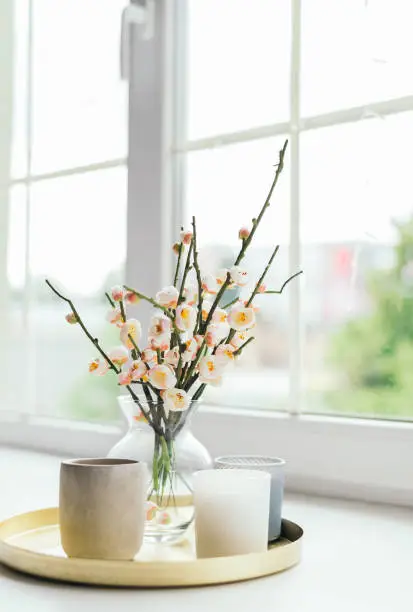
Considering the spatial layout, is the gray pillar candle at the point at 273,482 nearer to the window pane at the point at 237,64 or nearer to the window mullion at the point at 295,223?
the window mullion at the point at 295,223

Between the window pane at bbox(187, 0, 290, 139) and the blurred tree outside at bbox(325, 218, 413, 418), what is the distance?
1.09ft

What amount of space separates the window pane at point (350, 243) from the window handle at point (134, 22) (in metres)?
0.44

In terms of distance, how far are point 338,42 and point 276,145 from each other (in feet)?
0.64

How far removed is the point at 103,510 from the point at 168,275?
2.72 ft

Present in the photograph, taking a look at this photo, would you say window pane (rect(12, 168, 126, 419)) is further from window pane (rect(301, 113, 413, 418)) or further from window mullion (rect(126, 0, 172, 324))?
window pane (rect(301, 113, 413, 418))

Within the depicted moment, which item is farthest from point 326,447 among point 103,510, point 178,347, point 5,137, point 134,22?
point 5,137

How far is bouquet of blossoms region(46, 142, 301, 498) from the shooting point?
991mm

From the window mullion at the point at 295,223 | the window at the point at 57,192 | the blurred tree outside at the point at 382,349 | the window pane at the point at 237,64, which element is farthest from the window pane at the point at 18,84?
the blurred tree outside at the point at 382,349

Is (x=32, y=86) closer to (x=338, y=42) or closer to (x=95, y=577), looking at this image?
A: (x=338, y=42)

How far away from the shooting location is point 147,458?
40.5 inches

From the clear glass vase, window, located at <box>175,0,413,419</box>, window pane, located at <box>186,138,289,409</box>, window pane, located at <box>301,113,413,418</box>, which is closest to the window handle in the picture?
window, located at <box>175,0,413,419</box>

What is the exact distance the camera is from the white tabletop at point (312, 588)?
79cm

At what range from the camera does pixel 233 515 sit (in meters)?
0.91

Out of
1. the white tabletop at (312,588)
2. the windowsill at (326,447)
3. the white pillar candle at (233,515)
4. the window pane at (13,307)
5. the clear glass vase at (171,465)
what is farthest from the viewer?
the window pane at (13,307)
